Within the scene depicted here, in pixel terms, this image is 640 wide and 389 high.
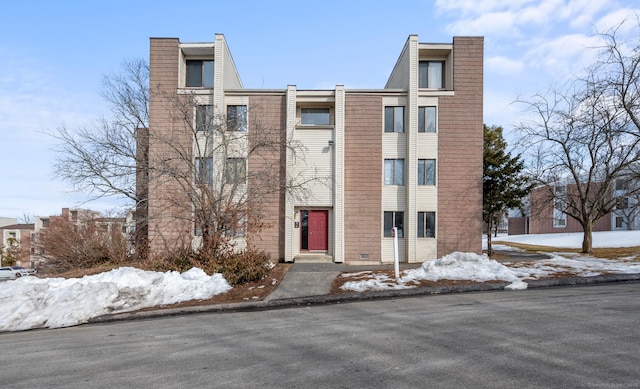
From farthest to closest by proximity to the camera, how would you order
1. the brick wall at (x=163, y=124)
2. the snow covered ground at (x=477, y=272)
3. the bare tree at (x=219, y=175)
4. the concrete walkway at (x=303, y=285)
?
the brick wall at (x=163, y=124), the bare tree at (x=219, y=175), the snow covered ground at (x=477, y=272), the concrete walkway at (x=303, y=285)

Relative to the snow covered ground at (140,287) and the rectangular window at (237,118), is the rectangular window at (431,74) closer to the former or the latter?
the rectangular window at (237,118)

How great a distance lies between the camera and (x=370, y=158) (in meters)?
20.0

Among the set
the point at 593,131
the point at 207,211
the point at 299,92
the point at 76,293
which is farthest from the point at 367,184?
the point at 76,293

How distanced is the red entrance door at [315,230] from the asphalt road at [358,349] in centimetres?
1115

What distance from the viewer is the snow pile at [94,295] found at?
8.92m

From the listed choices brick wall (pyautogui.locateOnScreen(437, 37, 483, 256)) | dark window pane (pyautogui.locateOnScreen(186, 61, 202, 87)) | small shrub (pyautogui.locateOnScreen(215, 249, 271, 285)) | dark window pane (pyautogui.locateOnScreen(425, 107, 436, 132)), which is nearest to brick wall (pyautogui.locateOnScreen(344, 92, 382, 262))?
dark window pane (pyautogui.locateOnScreen(425, 107, 436, 132))

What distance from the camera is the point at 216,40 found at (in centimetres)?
2008

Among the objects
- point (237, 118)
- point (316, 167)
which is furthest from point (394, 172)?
point (237, 118)

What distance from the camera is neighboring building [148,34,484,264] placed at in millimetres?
19547

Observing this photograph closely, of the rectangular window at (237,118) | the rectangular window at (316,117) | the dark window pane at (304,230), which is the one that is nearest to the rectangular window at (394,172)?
the rectangular window at (316,117)

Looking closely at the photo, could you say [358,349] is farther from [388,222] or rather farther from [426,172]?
[426,172]

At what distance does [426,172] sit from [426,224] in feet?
8.59

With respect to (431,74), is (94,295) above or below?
below

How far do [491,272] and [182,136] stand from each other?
588 inches
